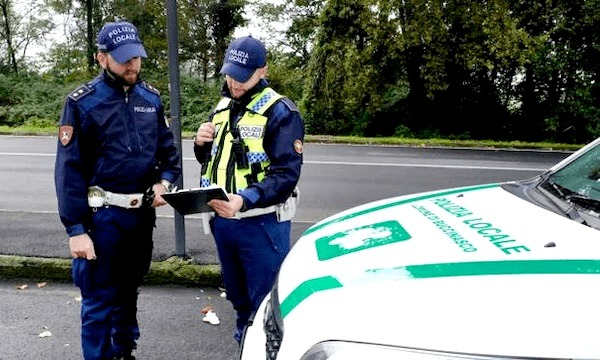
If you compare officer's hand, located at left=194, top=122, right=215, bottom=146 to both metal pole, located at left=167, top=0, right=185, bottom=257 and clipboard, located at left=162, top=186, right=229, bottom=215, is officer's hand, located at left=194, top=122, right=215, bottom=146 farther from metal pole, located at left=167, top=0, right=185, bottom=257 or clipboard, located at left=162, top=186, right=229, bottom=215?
metal pole, located at left=167, top=0, right=185, bottom=257

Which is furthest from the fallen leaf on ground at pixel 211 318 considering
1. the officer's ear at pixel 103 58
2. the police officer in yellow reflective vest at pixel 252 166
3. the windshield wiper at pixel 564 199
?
the windshield wiper at pixel 564 199

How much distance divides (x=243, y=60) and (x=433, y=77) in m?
16.0

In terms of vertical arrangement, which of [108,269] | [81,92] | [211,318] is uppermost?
[81,92]

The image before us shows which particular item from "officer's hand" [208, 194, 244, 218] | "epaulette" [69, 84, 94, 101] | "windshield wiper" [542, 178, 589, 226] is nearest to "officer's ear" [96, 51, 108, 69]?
"epaulette" [69, 84, 94, 101]

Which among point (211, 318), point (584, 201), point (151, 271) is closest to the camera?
point (584, 201)

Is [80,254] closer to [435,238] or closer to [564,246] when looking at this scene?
[435,238]

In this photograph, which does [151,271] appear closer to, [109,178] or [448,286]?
[109,178]

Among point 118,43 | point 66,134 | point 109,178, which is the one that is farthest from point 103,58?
point 109,178

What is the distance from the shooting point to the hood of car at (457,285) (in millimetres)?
1439

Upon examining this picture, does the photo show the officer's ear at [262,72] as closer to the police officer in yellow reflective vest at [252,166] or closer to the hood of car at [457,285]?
the police officer in yellow reflective vest at [252,166]

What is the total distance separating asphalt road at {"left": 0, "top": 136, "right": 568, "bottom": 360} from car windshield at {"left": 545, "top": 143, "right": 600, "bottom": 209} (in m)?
2.09

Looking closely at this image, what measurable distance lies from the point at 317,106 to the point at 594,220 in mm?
17598

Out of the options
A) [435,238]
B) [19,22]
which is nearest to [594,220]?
[435,238]

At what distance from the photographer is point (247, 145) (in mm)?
2889
